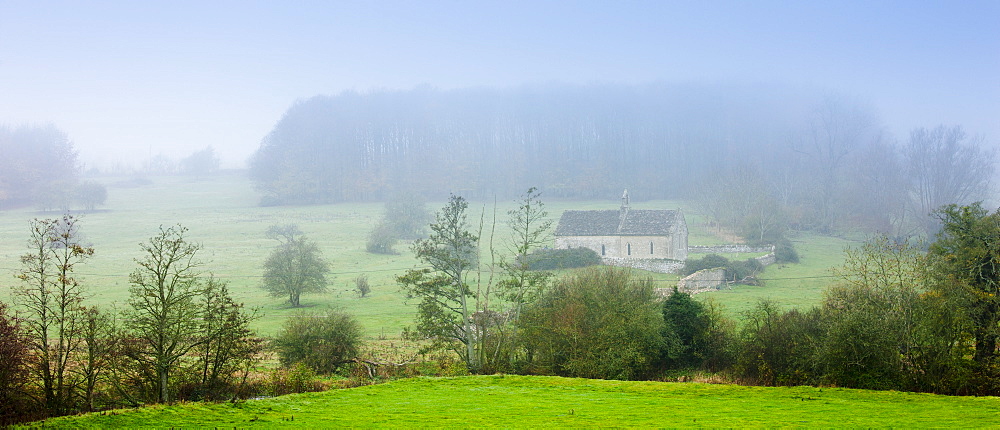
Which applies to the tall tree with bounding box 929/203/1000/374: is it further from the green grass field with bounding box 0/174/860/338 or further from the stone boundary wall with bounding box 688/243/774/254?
the stone boundary wall with bounding box 688/243/774/254

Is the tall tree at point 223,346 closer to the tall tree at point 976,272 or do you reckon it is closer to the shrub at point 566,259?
the tall tree at point 976,272

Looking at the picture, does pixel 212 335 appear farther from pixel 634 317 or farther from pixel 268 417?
pixel 634 317

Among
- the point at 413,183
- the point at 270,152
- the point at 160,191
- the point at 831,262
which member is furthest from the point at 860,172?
the point at 160,191

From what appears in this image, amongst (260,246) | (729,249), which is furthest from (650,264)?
(260,246)

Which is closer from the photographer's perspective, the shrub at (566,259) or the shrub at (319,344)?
the shrub at (319,344)

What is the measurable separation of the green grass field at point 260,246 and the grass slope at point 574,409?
10404 millimetres

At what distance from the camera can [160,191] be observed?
398 ft

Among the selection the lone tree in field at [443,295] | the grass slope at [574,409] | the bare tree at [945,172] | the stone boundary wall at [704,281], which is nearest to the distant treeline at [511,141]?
the bare tree at [945,172]

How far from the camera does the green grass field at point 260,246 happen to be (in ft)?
156

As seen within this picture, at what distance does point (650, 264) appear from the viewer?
208ft

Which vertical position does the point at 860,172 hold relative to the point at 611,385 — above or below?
above

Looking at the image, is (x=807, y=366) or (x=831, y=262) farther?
(x=831, y=262)

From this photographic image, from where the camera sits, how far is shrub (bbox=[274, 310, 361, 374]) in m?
28.3

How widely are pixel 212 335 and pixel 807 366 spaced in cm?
2262
